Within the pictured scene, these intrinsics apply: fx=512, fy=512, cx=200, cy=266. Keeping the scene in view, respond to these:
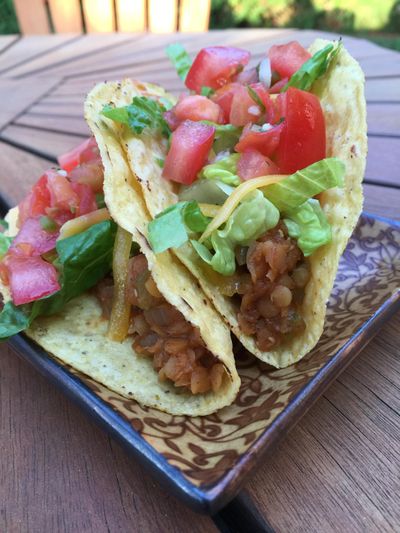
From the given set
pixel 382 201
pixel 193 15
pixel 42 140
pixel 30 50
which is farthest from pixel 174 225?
pixel 193 15

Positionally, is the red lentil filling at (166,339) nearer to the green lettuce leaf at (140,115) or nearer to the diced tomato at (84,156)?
the green lettuce leaf at (140,115)

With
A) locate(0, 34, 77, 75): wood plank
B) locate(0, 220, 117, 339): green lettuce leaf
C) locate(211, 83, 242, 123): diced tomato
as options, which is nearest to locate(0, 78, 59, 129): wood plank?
locate(0, 34, 77, 75): wood plank

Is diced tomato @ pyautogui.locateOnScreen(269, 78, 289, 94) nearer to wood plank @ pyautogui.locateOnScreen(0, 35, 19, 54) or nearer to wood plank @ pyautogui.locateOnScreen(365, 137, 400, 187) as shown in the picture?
wood plank @ pyautogui.locateOnScreen(365, 137, 400, 187)

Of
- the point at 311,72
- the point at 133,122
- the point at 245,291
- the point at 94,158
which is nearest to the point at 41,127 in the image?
the point at 94,158

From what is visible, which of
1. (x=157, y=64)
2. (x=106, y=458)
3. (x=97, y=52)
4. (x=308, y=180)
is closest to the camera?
(x=106, y=458)

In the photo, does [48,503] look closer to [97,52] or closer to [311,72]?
[311,72]
